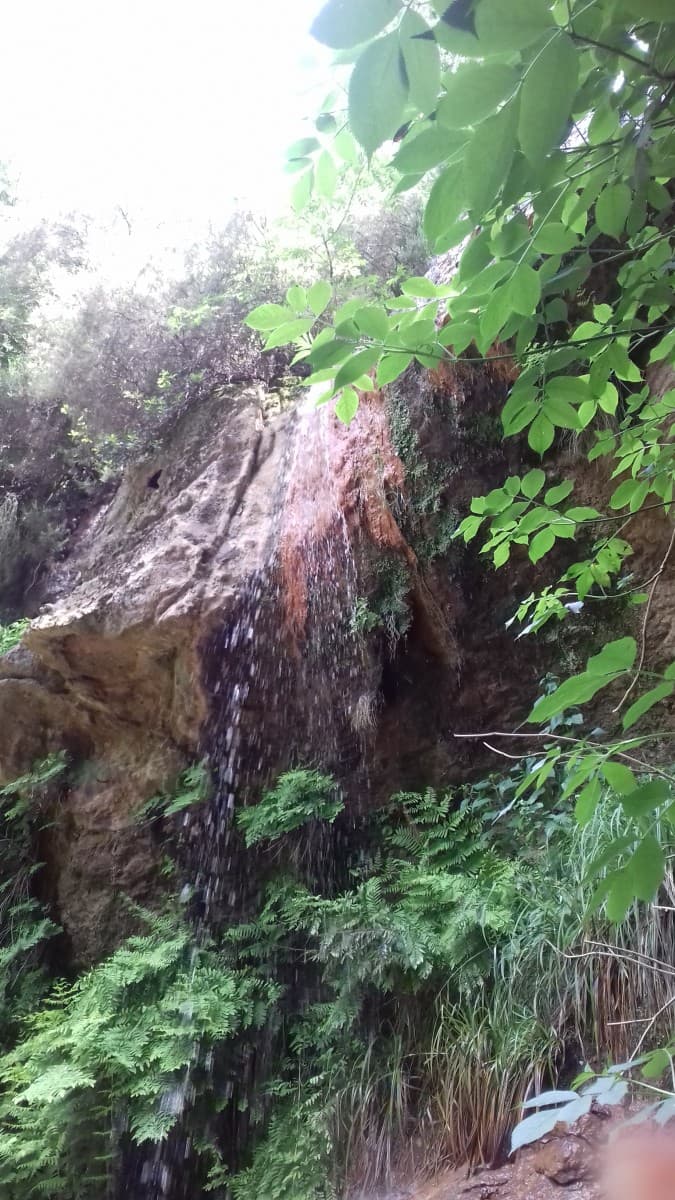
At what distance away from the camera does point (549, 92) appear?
0.83m

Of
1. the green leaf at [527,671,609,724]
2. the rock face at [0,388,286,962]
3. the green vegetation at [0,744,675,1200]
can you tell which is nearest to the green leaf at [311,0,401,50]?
the green leaf at [527,671,609,724]

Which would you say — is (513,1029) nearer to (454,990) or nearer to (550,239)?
(454,990)

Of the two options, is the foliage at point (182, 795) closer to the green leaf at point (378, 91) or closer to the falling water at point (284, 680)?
the falling water at point (284, 680)

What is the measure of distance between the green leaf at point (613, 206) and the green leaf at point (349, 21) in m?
0.57

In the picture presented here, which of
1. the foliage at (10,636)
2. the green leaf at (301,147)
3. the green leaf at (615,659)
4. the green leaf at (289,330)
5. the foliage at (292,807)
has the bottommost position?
the green leaf at (615,659)

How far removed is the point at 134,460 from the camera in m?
7.06

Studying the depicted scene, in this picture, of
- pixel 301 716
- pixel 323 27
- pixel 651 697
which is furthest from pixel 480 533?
pixel 323 27

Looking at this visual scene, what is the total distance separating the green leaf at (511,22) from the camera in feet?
2.68

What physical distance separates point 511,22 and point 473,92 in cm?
8

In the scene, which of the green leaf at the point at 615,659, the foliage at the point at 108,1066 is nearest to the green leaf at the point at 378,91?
the green leaf at the point at 615,659

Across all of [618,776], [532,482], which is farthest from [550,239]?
[618,776]

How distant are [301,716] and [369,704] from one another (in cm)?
52

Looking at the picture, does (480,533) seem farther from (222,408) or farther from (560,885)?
(222,408)

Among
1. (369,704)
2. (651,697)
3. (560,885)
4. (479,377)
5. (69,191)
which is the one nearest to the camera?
(651,697)
